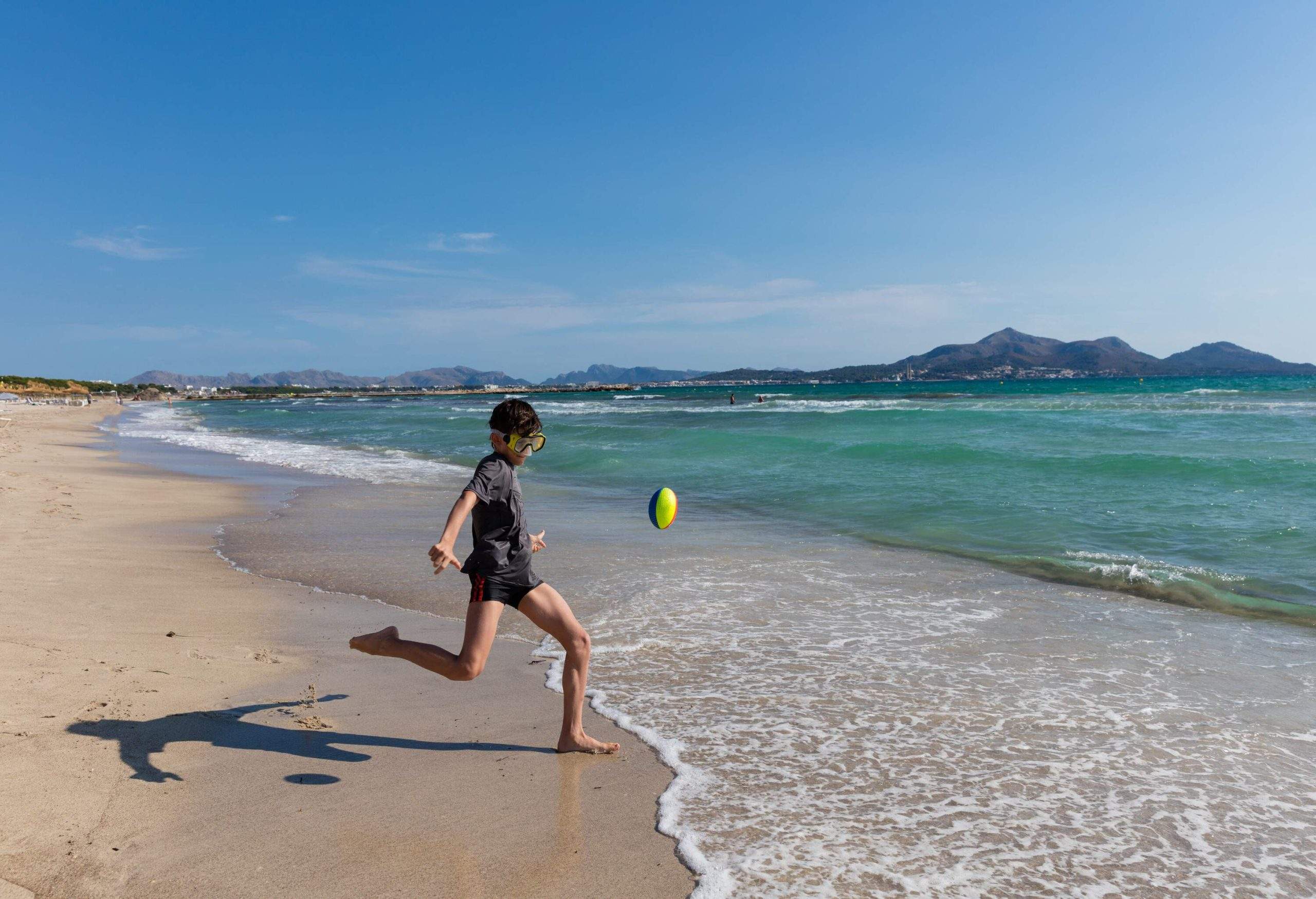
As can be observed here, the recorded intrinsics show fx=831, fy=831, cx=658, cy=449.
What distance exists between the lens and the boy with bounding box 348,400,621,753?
4.18 meters

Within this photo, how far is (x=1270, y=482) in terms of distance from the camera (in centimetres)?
1486

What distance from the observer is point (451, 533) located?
379cm

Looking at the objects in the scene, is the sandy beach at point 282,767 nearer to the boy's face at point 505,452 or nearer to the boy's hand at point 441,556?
the boy's hand at point 441,556

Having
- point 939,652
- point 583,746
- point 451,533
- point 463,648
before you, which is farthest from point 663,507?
point 451,533

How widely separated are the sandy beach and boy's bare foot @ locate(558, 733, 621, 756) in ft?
0.25

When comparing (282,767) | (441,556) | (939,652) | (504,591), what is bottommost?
(939,652)

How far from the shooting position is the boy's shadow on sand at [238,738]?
420cm

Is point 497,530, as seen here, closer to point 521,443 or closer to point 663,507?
point 521,443

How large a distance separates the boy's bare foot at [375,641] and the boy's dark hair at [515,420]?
Result: 122cm

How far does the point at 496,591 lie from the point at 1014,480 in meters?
14.4

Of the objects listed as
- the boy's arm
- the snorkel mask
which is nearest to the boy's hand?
the boy's arm

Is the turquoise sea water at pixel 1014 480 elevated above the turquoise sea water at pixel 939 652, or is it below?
above

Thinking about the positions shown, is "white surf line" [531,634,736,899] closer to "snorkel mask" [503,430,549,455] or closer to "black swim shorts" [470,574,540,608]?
"black swim shorts" [470,574,540,608]

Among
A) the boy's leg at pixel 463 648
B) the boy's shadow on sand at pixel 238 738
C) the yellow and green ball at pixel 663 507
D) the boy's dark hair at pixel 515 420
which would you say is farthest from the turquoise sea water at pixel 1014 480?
the boy's shadow on sand at pixel 238 738
